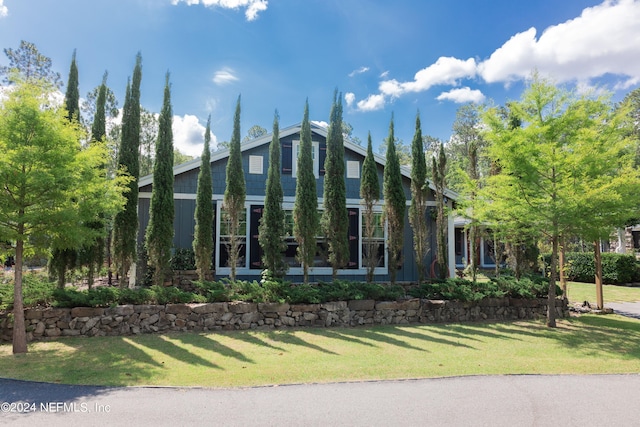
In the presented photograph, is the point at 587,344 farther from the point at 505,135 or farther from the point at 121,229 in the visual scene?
the point at 121,229

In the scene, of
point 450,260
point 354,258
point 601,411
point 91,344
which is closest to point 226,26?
point 354,258

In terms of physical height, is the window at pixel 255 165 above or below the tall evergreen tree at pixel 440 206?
above

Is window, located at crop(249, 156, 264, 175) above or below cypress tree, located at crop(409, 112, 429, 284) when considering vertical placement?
above

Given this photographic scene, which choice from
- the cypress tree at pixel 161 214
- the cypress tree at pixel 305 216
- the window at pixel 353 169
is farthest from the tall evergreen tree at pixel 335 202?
the cypress tree at pixel 161 214

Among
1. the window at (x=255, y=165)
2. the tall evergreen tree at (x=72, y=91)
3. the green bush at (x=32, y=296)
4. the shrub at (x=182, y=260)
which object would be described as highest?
the tall evergreen tree at (x=72, y=91)

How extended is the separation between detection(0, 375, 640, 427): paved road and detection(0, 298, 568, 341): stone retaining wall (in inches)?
103

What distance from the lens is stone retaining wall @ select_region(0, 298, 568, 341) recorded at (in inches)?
289

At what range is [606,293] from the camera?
1559 cm

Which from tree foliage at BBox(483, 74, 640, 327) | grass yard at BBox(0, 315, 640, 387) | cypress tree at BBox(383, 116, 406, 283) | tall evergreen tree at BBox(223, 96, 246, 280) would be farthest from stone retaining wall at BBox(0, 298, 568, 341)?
tall evergreen tree at BBox(223, 96, 246, 280)

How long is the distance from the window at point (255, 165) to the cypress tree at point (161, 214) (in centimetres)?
342

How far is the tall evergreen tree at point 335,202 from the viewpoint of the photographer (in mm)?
10094

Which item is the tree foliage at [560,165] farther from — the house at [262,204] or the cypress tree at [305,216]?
the cypress tree at [305,216]

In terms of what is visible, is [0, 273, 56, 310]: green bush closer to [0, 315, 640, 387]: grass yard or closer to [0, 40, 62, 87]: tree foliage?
[0, 315, 640, 387]: grass yard

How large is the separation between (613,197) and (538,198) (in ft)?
4.58
